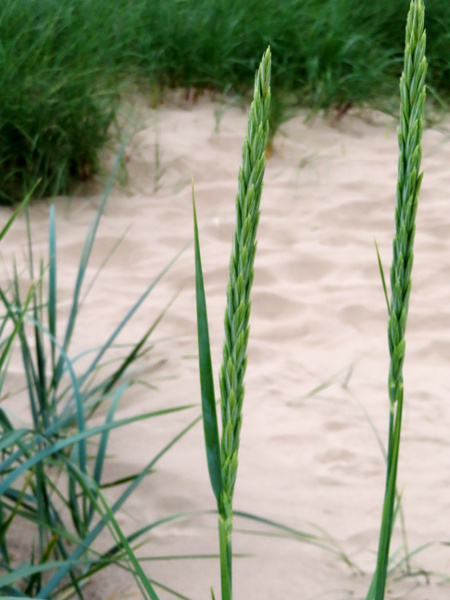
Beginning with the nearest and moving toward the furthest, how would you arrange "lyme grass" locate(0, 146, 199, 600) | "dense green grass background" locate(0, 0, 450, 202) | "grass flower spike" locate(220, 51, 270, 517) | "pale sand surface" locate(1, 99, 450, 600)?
"grass flower spike" locate(220, 51, 270, 517), "lyme grass" locate(0, 146, 199, 600), "pale sand surface" locate(1, 99, 450, 600), "dense green grass background" locate(0, 0, 450, 202)

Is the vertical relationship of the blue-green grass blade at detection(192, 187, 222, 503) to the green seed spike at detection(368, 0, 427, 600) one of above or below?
below

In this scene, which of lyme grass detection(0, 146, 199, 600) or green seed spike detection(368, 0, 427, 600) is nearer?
green seed spike detection(368, 0, 427, 600)

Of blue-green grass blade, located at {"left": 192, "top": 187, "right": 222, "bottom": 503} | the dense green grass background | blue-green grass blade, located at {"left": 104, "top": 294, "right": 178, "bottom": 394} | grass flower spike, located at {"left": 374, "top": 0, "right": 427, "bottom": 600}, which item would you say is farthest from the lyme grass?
the dense green grass background

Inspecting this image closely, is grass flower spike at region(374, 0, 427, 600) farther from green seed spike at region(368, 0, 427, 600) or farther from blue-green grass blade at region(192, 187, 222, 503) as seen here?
blue-green grass blade at region(192, 187, 222, 503)

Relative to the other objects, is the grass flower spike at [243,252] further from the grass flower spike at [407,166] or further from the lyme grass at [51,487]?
the lyme grass at [51,487]

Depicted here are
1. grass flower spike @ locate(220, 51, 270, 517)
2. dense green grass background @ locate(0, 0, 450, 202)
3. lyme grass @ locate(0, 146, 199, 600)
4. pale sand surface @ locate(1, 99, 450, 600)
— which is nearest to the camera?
grass flower spike @ locate(220, 51, 270, 517)

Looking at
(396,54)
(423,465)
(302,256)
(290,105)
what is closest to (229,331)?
(423,465)

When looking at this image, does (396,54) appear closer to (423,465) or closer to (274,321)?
(274,321)
